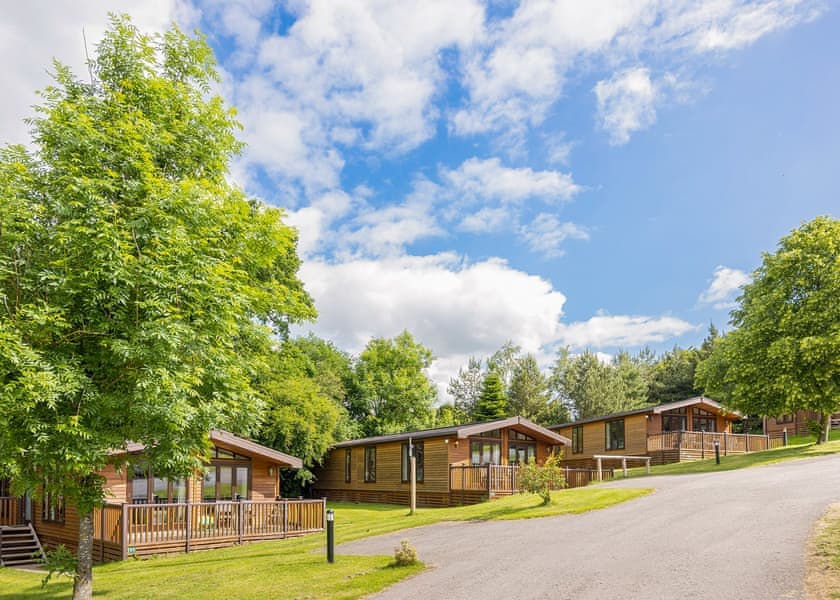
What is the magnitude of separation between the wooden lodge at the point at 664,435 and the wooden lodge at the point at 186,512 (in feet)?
61.6

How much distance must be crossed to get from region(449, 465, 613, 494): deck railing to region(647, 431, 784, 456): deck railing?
7.10m

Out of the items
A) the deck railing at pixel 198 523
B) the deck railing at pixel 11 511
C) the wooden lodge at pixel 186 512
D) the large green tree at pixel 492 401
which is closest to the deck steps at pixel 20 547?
the wooden lodge at pixel 186 512

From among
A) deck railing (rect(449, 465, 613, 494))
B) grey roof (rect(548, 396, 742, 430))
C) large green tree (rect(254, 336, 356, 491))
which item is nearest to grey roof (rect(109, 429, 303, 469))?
deck railing (rect(449, 465, 613, 494))

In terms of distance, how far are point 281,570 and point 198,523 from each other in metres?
7.08

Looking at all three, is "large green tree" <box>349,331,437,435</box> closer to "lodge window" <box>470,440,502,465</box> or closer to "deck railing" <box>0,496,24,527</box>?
"lodge window" <box>470,440,502,465</box>

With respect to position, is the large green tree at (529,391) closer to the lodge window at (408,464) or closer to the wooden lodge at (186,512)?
the lodge window at (408,464)

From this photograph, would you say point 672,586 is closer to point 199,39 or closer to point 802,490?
point 802,490

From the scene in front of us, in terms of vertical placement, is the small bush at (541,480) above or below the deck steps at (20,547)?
above

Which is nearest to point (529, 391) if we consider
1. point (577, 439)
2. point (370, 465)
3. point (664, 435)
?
point (577, 439)

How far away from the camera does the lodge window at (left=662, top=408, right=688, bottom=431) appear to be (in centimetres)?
3722

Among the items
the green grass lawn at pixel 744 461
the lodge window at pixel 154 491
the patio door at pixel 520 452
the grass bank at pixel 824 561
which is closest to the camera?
the grass bank at pixel 824 561

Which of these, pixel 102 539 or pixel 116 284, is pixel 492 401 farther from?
pixel 116 284

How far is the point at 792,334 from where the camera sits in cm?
2869

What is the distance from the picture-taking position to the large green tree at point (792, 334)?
2734 centimetres
